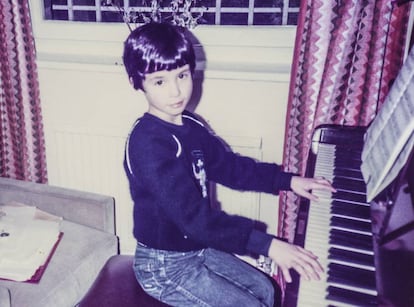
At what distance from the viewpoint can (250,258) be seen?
225 cm

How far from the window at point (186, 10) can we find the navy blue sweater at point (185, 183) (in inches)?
31.6

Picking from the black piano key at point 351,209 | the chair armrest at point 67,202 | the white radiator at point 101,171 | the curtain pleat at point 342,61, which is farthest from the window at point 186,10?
the black piano key at point 351,209

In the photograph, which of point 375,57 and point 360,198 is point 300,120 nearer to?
point 375,57

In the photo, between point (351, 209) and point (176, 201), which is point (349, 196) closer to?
point (351, 209)

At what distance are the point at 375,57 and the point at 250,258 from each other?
117 centimetres

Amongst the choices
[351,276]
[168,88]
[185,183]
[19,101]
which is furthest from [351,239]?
[19,101]

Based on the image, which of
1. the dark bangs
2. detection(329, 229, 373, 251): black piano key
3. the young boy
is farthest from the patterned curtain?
detection(329, 229, 373, 251): black piano key

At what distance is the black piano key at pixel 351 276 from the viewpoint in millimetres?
852

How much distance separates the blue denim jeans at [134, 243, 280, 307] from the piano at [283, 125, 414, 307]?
11.5 inches

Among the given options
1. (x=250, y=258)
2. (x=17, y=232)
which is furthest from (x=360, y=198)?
(x=17, y=232)

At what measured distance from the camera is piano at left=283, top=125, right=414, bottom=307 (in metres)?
0.84

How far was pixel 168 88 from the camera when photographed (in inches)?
50.6

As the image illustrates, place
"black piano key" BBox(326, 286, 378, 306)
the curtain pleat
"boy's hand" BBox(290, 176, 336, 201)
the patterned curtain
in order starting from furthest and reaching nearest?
the patterned curtain → the curtain pleat → "boy's hand" BBox(290, 176, 336, 201) → "black piano key" BBox(326, 286, 378, 306)

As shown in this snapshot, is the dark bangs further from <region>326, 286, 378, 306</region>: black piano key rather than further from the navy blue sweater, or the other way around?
<region>326, 286, 378, 306</region>: black piano key
